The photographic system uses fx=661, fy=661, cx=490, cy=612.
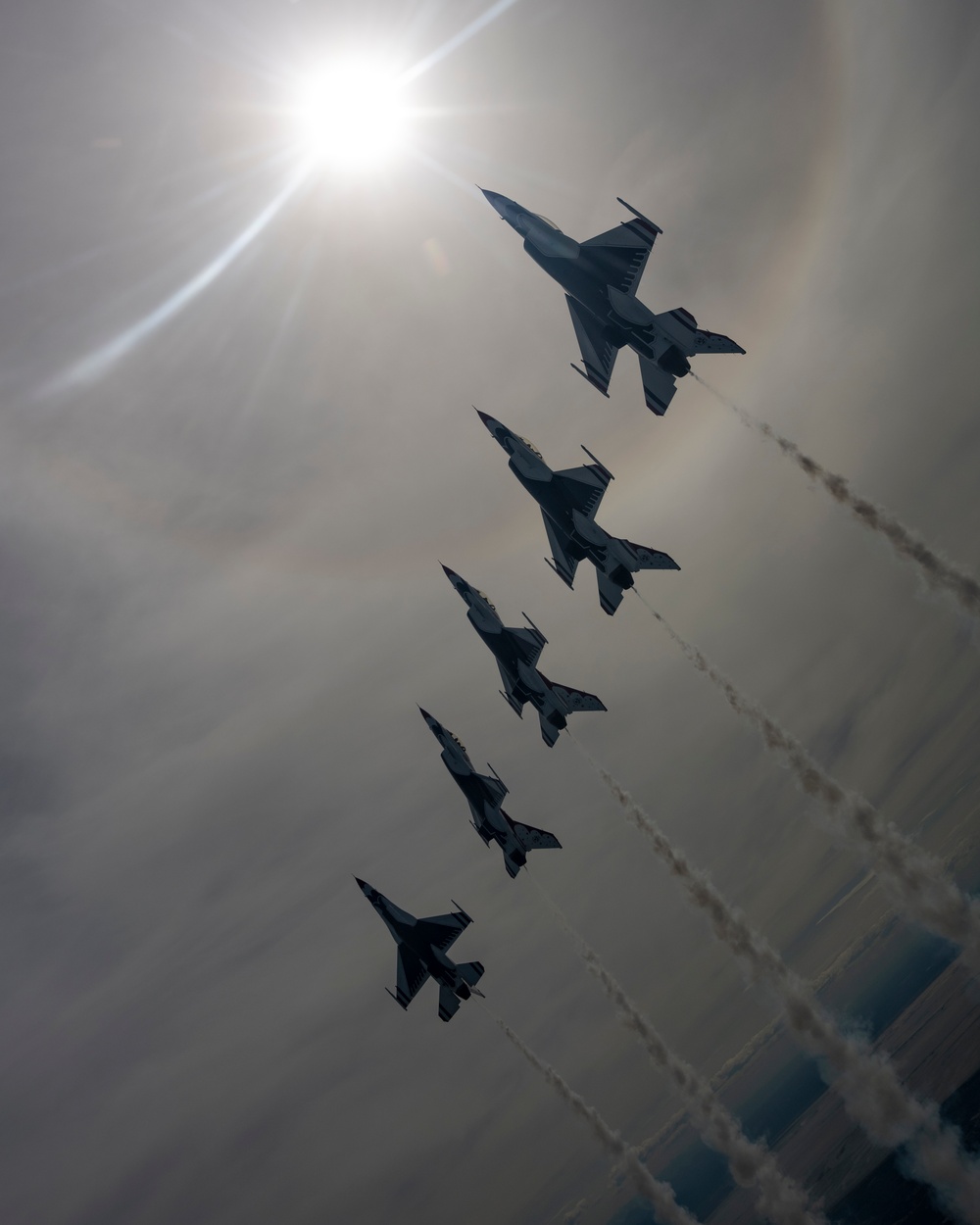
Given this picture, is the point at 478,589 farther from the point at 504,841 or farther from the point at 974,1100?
the point at 974,1100

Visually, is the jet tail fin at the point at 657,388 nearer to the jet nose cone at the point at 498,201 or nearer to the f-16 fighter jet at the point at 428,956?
the jet nose cone at the point at 498,201

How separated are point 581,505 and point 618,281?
749 inches

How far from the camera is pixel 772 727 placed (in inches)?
2292

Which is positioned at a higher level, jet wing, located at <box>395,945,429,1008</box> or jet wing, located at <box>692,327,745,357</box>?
jet wing, located at <box>692,327,745,357</box>

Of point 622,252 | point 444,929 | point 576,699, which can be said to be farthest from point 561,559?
point 444,929

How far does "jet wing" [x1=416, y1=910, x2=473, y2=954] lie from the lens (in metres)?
74.7

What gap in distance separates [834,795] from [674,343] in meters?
40.6

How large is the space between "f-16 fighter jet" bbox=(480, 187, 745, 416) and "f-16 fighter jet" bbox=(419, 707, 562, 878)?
44.7 metres

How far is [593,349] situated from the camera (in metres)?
61.1

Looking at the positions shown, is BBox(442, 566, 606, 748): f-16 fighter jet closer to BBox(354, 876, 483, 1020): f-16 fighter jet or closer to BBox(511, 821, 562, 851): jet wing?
BBox(511, 821, 562, 851): jet wing

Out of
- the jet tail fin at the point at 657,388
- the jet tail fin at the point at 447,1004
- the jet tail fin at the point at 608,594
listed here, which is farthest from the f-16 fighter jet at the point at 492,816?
the jet tail fin at the point at 657,388

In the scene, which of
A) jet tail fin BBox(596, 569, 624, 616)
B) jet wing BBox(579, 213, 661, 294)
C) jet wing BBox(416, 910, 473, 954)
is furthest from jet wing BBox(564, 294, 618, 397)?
jet wing BBox(416, 910, 473, 954)

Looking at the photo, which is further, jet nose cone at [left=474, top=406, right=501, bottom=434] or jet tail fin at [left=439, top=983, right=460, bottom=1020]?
jet tail fin at [left=439, top=983, right=460, bottom=1020]

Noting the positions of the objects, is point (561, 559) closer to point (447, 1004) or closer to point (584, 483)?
point (584, 483)
